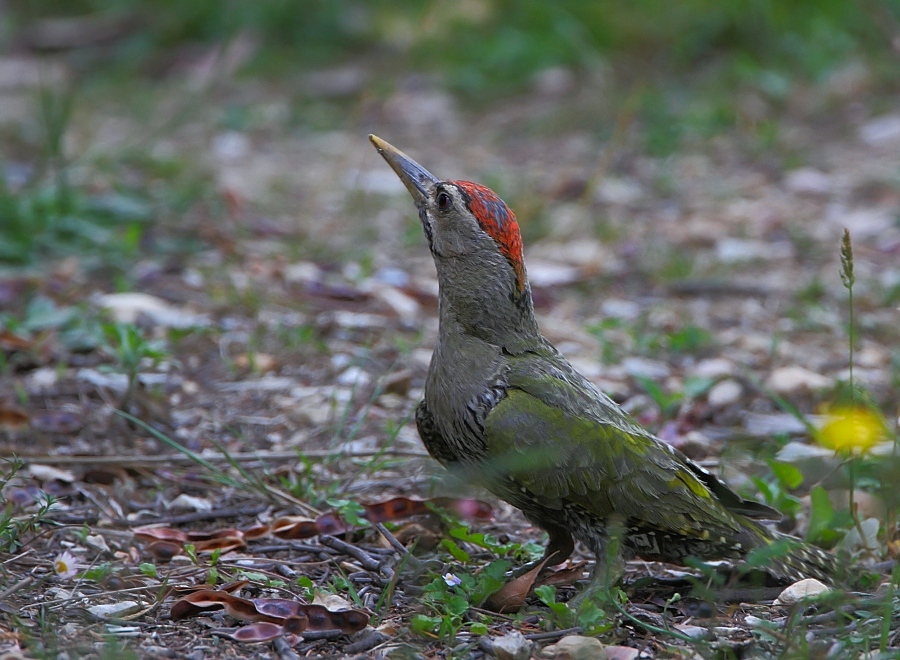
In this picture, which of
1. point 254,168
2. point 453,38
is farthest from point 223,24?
point 254,168

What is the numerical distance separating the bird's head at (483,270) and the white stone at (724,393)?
1.42 metres

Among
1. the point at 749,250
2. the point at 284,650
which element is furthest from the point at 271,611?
the point at 749,250

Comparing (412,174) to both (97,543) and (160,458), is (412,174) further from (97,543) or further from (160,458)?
(97,543)

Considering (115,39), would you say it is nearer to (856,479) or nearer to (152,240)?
(152,240)

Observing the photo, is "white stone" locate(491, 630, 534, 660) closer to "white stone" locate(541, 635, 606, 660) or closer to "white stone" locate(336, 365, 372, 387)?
"white stone" locate(541, 635, 606, 660)

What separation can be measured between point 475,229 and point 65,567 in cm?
157

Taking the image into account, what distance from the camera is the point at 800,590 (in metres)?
3.36

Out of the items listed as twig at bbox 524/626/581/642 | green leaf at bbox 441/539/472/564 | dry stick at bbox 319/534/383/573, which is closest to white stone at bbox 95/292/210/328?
dry stick at bbox 319/534/383/573

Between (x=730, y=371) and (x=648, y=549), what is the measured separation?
1.88m

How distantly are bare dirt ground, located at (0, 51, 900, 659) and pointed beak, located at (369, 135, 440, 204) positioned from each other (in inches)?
32.8

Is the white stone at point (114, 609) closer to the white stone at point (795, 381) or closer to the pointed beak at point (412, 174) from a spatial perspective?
the pointed beak at point (412, 174)

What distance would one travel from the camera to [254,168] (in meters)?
7.95

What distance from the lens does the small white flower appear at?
3342mm

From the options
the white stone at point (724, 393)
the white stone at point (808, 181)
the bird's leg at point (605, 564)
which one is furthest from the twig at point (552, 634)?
the white stone at point (808, 181)
